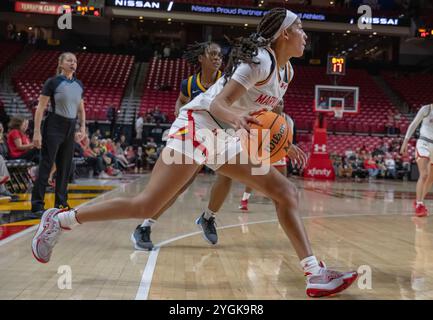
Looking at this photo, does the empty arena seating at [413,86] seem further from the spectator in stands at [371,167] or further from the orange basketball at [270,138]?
the orange basketball at [270,138]

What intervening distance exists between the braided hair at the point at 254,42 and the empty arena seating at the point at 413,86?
944 inches

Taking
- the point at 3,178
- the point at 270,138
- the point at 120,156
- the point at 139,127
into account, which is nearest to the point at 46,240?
the point at 270,138

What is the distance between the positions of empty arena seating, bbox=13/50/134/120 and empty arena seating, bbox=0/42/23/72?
41.8 inches

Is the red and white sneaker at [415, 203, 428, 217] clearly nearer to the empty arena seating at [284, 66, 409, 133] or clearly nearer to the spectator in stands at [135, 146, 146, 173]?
the spectator in stands at [135, 146, 146, 173]

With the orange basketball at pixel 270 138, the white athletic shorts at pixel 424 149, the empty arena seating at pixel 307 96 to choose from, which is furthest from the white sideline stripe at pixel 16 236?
the empty arena seating at pixel 307 96

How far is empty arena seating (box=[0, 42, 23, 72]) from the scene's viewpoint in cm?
2592

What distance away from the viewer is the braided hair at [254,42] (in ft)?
9.01

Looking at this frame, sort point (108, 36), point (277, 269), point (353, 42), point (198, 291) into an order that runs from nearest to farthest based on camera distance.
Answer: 1. point (198, 291)
2. point (277, 269)
3. point (108, 36)
4. point (353, 42)

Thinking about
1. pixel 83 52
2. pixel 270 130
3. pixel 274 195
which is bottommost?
pixel 274 195

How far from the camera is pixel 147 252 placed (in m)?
3.96

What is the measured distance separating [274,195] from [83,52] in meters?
27.0

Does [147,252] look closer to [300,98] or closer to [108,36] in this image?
[300,98]

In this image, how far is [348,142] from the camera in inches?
883
